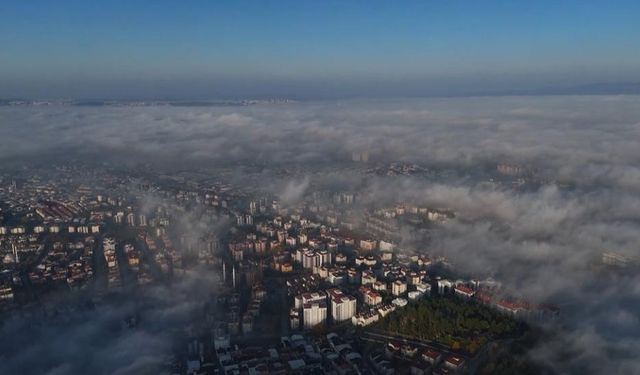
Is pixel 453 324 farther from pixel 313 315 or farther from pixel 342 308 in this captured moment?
pixel 313 315

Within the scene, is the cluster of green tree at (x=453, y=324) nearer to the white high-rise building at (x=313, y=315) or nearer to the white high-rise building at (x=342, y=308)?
the white high-rise building at (x=342, y=308)

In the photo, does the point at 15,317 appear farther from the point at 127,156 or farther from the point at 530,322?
the point at 127,156

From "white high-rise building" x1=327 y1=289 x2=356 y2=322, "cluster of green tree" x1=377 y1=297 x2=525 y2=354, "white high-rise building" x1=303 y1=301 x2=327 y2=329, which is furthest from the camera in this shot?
"white high-rise building" x1=327 y1=289 x2=356 y2=322

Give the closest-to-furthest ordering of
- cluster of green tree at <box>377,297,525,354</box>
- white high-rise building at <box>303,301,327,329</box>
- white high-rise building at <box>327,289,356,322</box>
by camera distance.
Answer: cluster of green tree at <box>377,297,525,354</box>
white high-rise building at <box>303,301,327,329</box>
white high-rise building at <box>327,289,356,322</box>

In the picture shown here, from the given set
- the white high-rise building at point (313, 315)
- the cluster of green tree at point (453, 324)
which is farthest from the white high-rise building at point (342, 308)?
the cluster of green tree at point (453, 324)

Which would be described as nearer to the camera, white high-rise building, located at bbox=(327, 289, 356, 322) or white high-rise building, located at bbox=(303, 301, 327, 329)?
white high-rise building, located at bbox=(303, 301, 327, 329)

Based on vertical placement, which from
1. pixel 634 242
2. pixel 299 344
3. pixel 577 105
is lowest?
pixel 299 344

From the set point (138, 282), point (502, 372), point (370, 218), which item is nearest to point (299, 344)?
point (502, 372)

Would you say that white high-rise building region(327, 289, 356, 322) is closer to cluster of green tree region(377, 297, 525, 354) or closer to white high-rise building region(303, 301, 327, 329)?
white high-rise building region(303, 301, 327, 329)

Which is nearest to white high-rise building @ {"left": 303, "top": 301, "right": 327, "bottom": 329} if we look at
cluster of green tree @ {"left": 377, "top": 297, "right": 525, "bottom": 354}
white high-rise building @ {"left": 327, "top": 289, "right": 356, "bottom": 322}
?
white high-rise building @ {"left": 327, "top": 289, "right": 356, "bottom": 322}
